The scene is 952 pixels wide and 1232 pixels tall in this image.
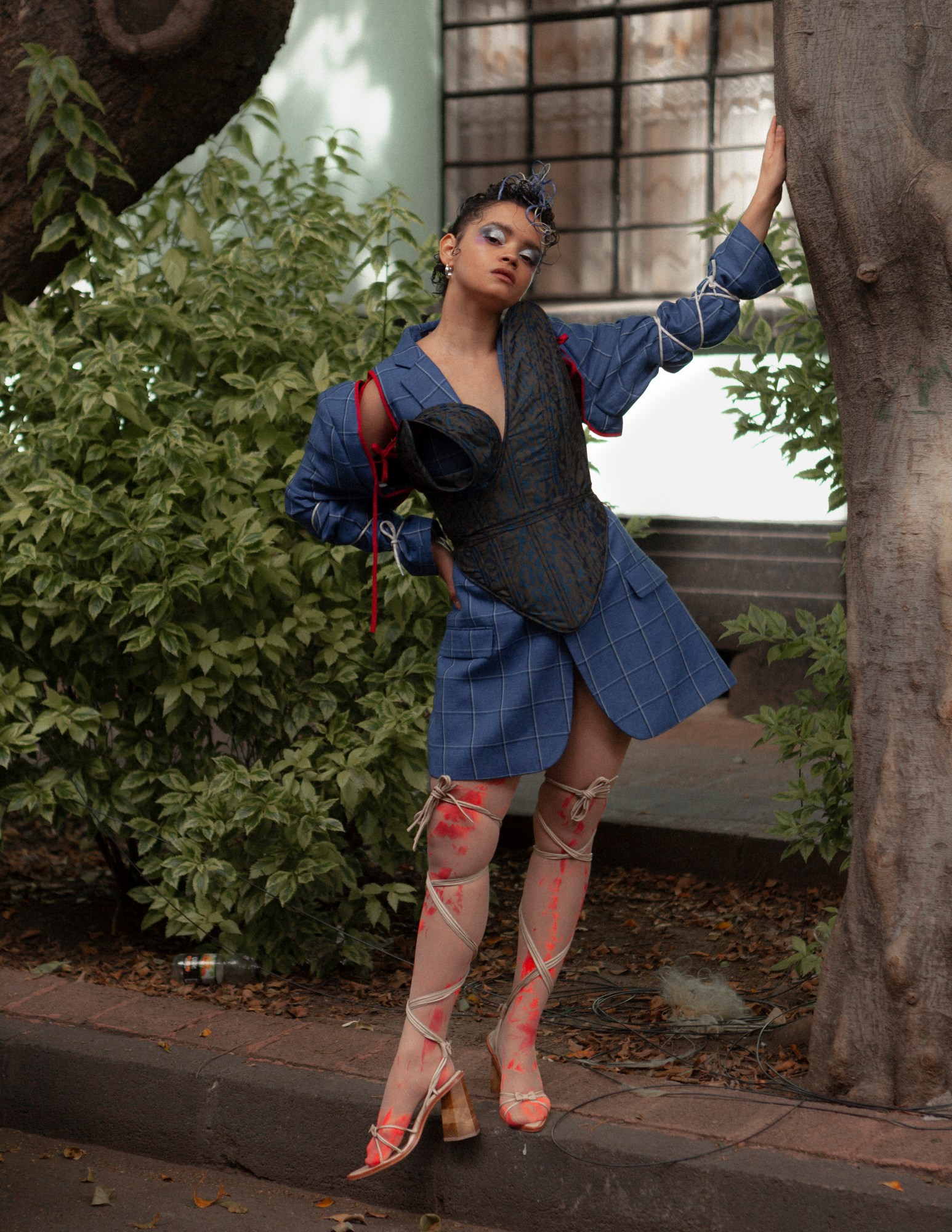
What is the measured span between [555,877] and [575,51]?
242 inches

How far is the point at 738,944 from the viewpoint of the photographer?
14.5 ft

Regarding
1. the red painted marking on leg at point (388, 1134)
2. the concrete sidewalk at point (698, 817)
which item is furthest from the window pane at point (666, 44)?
the red painted marking on leg at point (388, 1134)

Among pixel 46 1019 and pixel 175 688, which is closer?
pixel 46 1019

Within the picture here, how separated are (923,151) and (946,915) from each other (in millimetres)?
1538

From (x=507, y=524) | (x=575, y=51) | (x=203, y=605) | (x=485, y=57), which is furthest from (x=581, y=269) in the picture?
(x=507, y=524)

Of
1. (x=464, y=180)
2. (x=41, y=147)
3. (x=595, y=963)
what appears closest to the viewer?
(x=595, y=963)

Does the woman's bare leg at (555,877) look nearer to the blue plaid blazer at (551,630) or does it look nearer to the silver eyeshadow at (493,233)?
the blue plaid blazer at (551,630)

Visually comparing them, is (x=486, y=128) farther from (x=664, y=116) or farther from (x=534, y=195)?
(x=534, y=195)

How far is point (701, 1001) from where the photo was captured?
3.76 metres

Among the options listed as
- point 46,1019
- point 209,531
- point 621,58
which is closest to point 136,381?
point 209,531

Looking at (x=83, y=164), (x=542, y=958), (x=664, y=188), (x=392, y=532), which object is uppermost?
(x=664, y=188)

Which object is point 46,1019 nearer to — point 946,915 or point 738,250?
point 946,915

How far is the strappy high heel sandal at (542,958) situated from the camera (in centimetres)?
304

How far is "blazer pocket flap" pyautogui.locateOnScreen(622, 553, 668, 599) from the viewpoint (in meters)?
3.05
